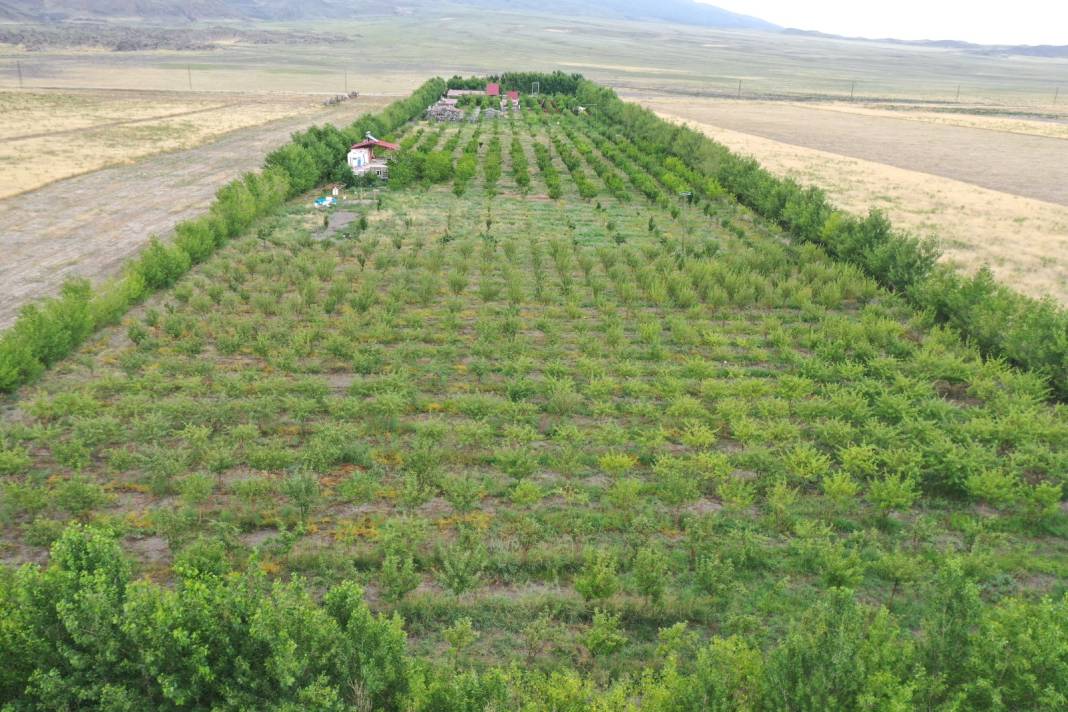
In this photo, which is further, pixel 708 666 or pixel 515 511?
pixel 515 511

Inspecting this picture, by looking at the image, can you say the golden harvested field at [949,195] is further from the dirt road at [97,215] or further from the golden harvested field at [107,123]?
the golden harvested field at [107,123]

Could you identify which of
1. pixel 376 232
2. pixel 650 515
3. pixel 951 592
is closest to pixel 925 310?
pixel 650 515

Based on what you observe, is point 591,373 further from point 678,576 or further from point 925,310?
point 925,310

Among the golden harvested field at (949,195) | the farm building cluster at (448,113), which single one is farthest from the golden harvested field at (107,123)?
the golden harvested field at (949,195)

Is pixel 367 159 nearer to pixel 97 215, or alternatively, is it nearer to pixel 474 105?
pixel 97 215

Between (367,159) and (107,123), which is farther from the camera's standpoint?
(107,123)

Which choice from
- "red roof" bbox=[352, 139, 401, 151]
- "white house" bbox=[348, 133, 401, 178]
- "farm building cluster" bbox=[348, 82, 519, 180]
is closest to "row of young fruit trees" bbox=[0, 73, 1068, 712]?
"white house" bbox=[348, 133, 401, 178]

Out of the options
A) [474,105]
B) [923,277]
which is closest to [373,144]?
[923,277]
